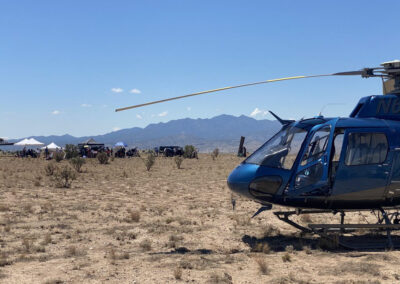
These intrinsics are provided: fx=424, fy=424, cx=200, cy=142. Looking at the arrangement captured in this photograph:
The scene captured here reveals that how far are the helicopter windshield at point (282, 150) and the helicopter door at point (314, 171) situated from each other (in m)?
0.22

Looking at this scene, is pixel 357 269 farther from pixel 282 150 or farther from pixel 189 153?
pixel 189 153

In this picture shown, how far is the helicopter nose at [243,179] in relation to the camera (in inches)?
331

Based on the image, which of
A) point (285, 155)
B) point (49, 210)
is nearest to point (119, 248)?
point (285, 155)

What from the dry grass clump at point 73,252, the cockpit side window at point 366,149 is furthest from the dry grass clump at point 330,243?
the dry grass clump at point 73,252

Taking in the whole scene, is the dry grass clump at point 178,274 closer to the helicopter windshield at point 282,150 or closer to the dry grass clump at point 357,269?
the dry grass clump at point 357,269

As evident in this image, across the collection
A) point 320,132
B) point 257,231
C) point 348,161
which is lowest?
point 257,231

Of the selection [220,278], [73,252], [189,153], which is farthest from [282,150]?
[189,153]

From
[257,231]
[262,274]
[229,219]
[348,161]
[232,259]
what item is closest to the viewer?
[262,274]

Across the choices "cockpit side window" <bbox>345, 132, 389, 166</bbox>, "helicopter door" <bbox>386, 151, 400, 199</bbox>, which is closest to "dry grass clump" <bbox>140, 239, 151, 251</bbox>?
"cockpit side window" <bbox>345, 132, 389, 166</bbox>

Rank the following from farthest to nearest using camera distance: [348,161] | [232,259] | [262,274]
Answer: [348,161], [232,259], [262,274]

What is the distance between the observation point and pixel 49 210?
13.7 meters

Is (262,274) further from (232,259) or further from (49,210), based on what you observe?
(49,210)

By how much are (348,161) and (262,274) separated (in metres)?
3.11

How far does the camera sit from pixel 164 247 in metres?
8.95
